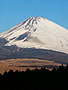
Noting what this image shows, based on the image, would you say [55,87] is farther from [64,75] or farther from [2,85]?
[2,85]

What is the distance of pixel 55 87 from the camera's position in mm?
35844

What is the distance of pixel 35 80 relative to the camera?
1428 inches

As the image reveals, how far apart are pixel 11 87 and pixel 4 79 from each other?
84.2 inches

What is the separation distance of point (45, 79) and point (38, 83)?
163 cm

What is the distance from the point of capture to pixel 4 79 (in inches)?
1394

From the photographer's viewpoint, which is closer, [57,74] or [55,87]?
[55,87]

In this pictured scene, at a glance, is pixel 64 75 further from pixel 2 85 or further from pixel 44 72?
pixel 2 85

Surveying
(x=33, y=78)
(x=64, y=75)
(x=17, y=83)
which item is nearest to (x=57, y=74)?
(x=64, y=75)

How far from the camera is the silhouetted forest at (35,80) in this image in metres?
34.2

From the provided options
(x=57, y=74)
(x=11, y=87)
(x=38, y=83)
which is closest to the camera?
(x=11, y=87)

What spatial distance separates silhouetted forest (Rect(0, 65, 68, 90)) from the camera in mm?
34172

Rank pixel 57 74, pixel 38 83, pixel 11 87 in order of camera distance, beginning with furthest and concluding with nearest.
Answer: pixel 57 74 < pixel 38 83 < pixel 11 87

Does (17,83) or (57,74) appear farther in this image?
(57,74)

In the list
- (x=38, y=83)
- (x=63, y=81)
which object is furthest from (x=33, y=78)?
(x=63, y=81)
